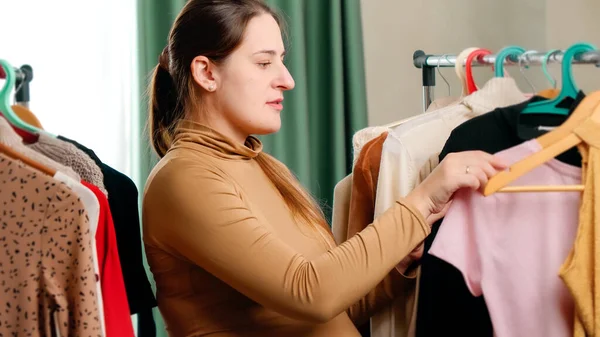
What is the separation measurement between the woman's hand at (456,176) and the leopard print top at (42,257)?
1.74 feet

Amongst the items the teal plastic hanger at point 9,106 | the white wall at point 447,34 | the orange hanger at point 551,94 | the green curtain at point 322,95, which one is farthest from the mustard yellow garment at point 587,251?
the white wall at point 447,34

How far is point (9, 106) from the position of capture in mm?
1417

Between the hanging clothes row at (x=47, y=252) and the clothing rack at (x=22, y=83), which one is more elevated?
the clothing rack at (x=22, y=83)

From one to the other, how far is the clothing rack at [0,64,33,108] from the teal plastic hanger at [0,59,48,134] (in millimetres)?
118

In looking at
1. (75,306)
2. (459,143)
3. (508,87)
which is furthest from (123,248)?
(508,87)

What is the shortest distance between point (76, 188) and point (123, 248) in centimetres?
29

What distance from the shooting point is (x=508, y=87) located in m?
1.45

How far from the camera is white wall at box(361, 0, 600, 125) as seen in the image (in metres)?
2.86

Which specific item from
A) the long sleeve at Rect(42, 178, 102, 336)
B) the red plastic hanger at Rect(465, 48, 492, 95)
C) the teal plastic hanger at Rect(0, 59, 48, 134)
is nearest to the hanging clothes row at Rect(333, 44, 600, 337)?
the red plastic hanger at Rect(465, 48, 492, 95)

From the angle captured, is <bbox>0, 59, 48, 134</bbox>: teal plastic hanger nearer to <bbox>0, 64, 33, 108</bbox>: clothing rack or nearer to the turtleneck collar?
<bbox>0, 64, 33, 108</bbox>: clothing rack

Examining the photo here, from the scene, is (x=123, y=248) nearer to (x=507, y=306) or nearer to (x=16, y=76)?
(x=16, y=76)

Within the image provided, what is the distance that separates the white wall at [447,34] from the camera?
2861mm

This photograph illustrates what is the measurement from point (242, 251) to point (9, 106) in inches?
19.3

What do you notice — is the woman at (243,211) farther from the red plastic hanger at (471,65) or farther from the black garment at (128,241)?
the red plastic hanger at (471,65)
